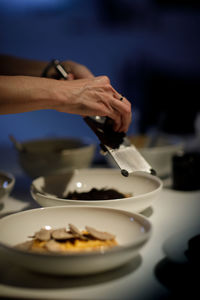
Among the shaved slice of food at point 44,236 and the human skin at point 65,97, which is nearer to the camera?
the shaved slice of food at point 44,236

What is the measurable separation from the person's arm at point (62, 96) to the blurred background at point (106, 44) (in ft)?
6.09

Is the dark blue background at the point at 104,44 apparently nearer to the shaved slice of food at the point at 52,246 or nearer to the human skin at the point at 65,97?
the human skin at the point at 65,97

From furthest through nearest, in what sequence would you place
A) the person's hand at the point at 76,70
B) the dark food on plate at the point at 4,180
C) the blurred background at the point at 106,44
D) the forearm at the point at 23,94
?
the blurred background at the point at 106,44, the person's hand at the point at 76,70, the dark food on plate at the point at 4,180, the forearm at the point at 23,94

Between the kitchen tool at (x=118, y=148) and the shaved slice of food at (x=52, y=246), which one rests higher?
the shaved slice of food at (x=52, y=246)

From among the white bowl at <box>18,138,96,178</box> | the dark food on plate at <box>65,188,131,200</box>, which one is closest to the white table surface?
the dark food on plate at <box>65,188,131,200</box>

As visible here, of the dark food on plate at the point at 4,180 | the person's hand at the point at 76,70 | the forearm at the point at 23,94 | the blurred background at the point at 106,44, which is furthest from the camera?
the blurred background at the point at 106,44

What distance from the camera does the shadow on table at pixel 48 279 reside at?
2.04ft

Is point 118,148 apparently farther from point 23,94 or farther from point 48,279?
point 48,279

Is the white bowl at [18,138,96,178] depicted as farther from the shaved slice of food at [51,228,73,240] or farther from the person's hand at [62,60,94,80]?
the shaved slice of food at [51,228,73,240]

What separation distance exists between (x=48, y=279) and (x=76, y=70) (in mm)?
731

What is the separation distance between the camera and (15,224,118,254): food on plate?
64cm

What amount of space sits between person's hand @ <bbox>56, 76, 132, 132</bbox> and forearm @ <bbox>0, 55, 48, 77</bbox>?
382 millimetres

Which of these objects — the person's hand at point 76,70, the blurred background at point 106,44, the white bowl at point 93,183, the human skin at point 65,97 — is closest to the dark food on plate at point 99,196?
the white bowl at point 93,183

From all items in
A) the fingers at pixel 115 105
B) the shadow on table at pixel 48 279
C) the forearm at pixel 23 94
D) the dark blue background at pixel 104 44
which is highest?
the forearm at pixel 23 94
